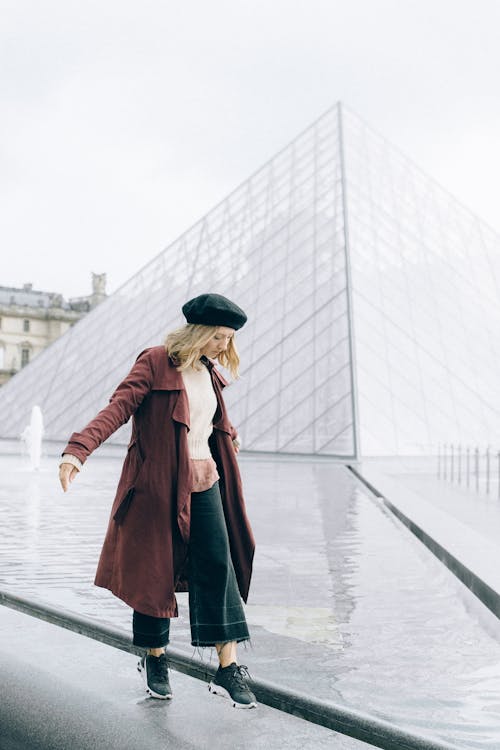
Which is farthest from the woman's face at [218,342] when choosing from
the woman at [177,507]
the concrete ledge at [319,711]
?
the concrete ledge at [319,711]

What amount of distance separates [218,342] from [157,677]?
46.2 inches

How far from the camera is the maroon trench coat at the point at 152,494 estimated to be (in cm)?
321

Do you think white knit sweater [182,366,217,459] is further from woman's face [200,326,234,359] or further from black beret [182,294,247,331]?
black beret [182,294,247,331]

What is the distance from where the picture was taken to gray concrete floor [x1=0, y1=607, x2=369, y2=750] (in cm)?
297

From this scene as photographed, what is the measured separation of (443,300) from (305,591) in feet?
70.9

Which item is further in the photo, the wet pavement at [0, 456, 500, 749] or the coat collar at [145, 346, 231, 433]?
the wet pavement at [0, 456, 500, 749]

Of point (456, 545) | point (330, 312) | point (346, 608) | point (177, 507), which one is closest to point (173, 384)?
point (177, 507)

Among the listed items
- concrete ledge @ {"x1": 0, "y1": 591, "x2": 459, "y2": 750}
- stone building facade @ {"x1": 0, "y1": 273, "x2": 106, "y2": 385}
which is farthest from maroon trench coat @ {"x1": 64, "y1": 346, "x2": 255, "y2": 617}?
stone building facade @ {"x1": 0, "y1": 273, "x2": 106, "y2": 385}

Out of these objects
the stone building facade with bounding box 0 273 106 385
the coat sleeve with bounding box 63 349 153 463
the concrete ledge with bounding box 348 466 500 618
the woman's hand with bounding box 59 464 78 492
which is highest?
the stone building facade with bounding box 0 273 106 385

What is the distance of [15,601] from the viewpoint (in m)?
4.96

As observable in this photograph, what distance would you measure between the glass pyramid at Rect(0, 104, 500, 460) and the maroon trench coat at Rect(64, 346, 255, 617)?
56.0 ft

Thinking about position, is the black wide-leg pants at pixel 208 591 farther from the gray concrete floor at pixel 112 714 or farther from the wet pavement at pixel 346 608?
the wet pavement at pixel 346 608

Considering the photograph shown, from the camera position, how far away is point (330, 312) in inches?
924

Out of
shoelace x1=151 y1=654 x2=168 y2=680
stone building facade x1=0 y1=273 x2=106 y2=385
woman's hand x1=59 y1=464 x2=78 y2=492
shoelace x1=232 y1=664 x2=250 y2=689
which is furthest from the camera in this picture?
stone building facade x1=0 y1=273 x2=106 y2=385
